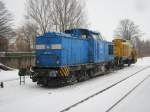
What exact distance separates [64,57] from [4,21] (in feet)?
122

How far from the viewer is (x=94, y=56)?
22.1m

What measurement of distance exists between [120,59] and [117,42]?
317 centimetres

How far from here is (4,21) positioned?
52.4 metres

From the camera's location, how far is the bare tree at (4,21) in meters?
50.1

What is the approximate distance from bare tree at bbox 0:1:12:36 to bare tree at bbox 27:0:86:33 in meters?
10.0

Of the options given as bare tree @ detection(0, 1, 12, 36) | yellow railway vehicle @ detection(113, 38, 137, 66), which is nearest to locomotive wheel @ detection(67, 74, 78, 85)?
yellow railway vehicle @ detection(113, 38, 137, 66)

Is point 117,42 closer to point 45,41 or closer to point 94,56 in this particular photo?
point 94,56

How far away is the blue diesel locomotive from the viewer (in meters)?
16.8

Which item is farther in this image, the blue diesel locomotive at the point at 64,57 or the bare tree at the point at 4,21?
the bare tree at the point at 4,21

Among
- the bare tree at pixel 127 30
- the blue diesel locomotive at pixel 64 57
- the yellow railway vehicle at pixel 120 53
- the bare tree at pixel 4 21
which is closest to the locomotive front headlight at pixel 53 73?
the blue diesel locomotive at pixel 64 57

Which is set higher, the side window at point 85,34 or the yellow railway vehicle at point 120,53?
the side window at point 85,34

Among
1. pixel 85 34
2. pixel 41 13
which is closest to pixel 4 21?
pixel 41 13

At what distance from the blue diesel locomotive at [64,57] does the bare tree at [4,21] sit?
30.0 meters

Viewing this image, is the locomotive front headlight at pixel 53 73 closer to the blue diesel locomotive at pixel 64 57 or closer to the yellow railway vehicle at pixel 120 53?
the blue diesel locomotive at pixel 64 57
